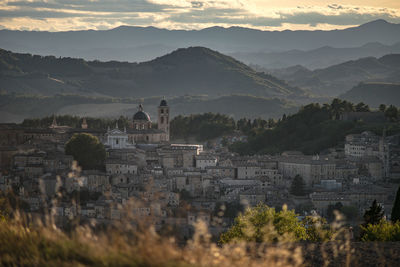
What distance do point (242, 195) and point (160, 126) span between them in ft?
72.7

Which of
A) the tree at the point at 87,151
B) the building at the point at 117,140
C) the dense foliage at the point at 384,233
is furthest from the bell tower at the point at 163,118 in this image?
the dense foliage at the point at 384,233

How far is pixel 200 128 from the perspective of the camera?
2625 inches

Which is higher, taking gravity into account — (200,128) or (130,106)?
(130,106)

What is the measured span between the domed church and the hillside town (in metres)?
0.94

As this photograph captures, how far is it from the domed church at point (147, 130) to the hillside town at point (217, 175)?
94cm

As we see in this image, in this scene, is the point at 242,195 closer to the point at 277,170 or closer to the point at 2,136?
the point at 277,170

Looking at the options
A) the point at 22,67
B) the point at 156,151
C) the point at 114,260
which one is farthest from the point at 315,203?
the point at 22,67

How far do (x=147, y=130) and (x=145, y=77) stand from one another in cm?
12103

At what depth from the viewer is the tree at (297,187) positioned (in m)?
41.9

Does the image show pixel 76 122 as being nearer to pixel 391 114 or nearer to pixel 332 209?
pixel 391 114

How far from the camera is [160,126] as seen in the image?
60781mm

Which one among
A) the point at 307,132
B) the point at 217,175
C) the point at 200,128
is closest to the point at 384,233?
the point at 217,175

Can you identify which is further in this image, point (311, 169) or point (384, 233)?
point (311, 169)

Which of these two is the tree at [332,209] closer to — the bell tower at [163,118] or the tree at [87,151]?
the tree at [87,151]
